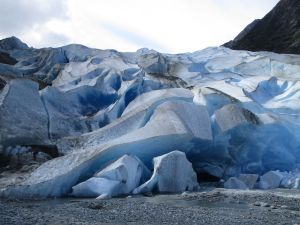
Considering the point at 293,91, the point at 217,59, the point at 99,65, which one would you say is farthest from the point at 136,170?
the point at 217,59

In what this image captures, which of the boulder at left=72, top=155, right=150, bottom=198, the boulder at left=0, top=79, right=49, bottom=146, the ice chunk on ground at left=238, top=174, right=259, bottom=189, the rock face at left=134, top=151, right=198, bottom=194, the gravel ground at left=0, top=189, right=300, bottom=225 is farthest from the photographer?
the ice chunk on ground at left=238, top=174, right=259, bottom=189

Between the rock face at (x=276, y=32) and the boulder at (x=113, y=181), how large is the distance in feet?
71.9

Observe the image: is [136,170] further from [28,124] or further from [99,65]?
[99,65]

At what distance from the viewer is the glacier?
9.64m

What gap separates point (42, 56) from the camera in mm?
21953

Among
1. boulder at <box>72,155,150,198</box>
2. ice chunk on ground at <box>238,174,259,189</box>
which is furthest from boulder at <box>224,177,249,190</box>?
boulder at <box>72,155,150,198</box>

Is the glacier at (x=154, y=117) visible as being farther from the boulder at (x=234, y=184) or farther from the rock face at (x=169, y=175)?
the boulder at (x=234, y=184)

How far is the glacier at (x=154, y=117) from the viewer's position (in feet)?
31.6

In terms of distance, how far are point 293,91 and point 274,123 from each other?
3.08 m

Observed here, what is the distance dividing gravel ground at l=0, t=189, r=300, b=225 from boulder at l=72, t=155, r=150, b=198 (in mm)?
374

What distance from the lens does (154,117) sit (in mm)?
10789

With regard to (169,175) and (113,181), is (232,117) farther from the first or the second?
(113,181)

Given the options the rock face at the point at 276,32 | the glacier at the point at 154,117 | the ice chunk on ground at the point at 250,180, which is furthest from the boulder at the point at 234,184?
the rock face at the point at 276,32

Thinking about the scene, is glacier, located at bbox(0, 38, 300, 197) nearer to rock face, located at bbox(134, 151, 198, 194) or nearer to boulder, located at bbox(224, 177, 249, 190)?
rock face, located at bbox(134, 151, 198, 194)
